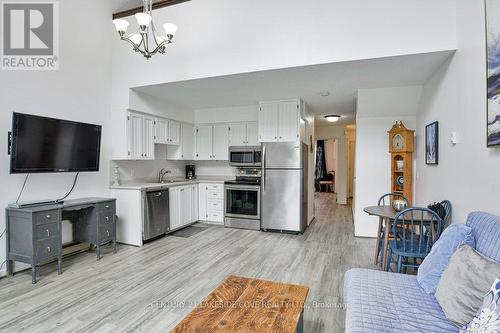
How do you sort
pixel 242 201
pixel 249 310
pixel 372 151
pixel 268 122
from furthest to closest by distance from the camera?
pixel 242 201, pixel 268 122, pixel 372 151, pixel 249 310

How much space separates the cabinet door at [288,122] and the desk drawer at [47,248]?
3.59 meters

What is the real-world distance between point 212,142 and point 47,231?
344cm

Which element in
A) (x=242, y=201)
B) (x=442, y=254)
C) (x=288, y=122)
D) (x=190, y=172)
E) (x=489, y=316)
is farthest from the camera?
(x=190, y=172)

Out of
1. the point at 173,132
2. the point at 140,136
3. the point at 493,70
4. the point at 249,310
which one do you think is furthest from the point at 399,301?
the point at 173,132

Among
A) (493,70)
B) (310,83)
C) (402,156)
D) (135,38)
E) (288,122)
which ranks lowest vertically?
(402,156)

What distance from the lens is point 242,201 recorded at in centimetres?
530

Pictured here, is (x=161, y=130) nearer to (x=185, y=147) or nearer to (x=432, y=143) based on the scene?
(x=185, y=147)

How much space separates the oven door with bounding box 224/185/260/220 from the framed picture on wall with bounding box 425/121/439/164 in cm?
271

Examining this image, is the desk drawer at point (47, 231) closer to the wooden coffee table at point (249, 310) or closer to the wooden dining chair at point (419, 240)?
the wooden coffee table at point (249, 310)

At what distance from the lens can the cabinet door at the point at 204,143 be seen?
5.94m

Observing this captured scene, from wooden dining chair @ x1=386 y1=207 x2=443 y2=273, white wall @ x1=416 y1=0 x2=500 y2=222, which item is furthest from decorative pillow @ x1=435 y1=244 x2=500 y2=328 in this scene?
wooden dining chair @ x1=386 y1=207 x2=443 y2=273

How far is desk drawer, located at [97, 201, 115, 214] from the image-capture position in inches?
146

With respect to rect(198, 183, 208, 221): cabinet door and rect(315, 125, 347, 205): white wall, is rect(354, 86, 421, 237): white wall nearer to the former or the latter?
rect(198, 183, 208, 221): cabinet door

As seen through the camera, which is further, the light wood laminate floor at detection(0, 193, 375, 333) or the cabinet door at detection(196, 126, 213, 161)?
the cabinet door at detection(196, 126, 213, 161)
